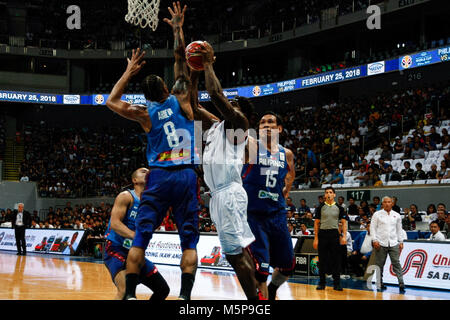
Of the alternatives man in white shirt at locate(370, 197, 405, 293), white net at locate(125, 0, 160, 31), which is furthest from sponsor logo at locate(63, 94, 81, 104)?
man in white shirt at locate(370, 197, 405, 293)

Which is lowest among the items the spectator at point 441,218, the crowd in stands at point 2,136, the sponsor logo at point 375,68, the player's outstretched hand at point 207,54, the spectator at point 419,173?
the spectator at point 441,218

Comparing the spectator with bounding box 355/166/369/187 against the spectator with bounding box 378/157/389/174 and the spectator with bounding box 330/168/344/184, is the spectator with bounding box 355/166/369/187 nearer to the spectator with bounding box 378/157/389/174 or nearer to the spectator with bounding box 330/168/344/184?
the spectator with bounding box 378/157/389/174

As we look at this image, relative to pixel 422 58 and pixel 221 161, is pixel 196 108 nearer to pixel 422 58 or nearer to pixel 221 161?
pixel 221 161

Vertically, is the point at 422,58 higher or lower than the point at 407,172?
higher

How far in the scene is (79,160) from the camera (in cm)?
3766

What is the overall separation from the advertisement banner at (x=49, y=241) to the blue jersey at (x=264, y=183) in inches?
673

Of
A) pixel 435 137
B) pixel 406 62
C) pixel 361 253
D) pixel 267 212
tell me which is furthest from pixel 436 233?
pixel 406 62

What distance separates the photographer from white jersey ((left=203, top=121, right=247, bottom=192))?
6.03 meters

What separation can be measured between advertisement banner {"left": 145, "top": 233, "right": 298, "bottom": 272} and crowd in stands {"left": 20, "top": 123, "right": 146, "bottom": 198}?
15.4 m

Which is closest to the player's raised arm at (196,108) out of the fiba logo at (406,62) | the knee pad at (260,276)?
the knee pad at (260,276)

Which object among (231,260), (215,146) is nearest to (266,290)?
(231,260)

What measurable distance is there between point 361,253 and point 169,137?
9.76 metres

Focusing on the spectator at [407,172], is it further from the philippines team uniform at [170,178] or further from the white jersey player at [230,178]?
the philippines team uniform at [170,178]

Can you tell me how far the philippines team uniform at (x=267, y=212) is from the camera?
6.55 m
